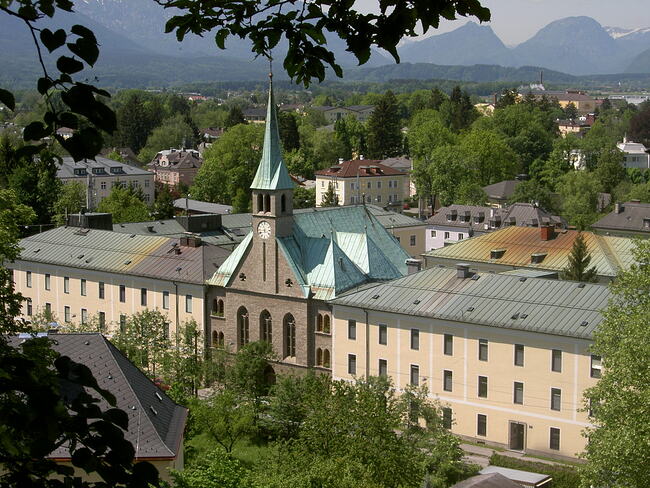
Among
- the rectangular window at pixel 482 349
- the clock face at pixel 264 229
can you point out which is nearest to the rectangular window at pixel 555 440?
the rectangular window at pixel 482 349

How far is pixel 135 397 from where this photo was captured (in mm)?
32281

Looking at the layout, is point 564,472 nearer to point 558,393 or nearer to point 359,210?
point 558,393

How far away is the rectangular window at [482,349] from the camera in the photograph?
167 ft

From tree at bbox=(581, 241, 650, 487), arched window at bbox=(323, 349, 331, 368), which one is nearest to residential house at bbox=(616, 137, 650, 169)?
arched window at bbox=(323, 349, 331, 368)

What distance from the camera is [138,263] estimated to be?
65.7 meters

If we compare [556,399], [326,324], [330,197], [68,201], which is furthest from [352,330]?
[330,197]

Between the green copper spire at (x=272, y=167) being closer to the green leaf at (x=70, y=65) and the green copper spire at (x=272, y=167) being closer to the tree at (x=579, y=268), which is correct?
the tree at (x=579, y=268)

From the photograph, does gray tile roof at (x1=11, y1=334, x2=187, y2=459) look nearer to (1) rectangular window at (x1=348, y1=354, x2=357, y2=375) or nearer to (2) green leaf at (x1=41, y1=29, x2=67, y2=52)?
(1) rectangular window at (x1=348, y1=354, x2=357, y2=375)

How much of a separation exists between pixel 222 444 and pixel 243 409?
199 inches

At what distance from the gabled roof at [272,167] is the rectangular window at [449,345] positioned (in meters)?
12.4

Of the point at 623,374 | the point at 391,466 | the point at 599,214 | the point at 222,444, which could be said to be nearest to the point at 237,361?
the point at 222,444

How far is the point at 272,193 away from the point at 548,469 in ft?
68.0

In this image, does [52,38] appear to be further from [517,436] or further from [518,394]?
[517,436]

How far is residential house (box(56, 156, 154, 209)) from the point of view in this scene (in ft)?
369
